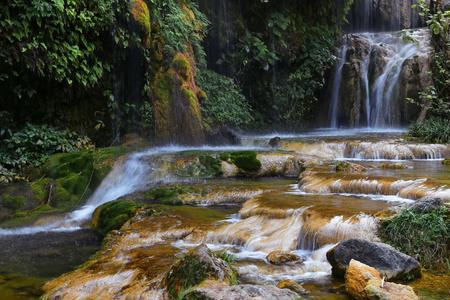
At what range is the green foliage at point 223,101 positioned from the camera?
15.9 meters

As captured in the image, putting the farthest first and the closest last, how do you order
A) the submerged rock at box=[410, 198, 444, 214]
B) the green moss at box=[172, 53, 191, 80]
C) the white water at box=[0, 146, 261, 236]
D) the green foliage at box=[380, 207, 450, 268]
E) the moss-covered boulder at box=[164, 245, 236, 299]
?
1. the green moss at box=[172, 53, 191, 80]
2. the white water at box=[0, 146, 261, 236]
3. the submerged rock at box=[410, 198, 444, 214]
4. the green foliage at box=[380, 207, 450, 268]
5. the moss-covered boulder at box=[164, 245, 236, 299]

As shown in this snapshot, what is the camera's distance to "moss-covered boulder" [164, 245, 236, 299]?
4551mm

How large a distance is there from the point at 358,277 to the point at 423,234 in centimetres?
141

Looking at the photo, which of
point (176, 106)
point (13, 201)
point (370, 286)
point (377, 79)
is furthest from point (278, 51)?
point (370, 286)

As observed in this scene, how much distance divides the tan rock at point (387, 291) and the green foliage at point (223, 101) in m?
11.0

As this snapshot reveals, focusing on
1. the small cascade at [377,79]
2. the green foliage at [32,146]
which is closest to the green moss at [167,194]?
the green foliage at [32,146]

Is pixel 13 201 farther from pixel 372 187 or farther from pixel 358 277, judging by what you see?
pixel 358 277

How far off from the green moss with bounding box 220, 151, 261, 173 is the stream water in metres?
0.53

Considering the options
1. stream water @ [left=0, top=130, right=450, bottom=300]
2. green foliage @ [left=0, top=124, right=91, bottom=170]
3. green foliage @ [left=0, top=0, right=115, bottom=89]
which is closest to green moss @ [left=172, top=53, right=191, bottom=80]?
green foliage @ [left=0, top=0, right=115, bottom=89]

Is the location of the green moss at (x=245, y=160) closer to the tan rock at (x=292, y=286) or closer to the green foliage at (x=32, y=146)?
the green foliage at (x=32, y=146)

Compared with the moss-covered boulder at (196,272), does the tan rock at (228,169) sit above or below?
above

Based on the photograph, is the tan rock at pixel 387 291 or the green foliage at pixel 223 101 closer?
the tan rock at pixel 387 291

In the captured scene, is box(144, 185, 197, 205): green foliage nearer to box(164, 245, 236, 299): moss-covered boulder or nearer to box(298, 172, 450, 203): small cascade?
box(298, 172, 450, 203): small cascade

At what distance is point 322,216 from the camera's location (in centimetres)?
655
